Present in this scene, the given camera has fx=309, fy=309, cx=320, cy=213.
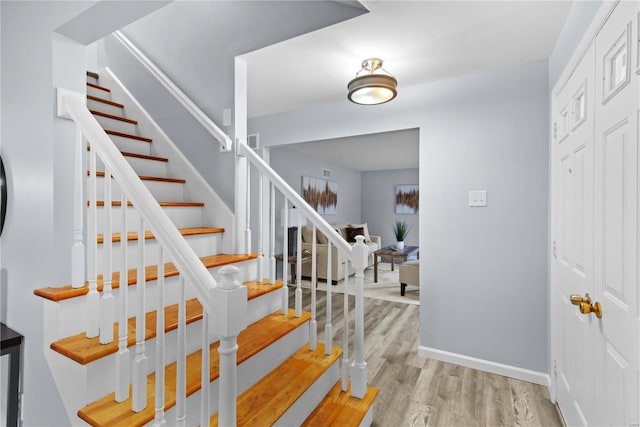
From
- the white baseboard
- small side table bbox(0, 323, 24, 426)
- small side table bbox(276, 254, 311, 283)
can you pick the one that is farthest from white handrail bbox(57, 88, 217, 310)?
small side table bbox(276, 254, 311, 283)

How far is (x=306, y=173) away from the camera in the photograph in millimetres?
5973

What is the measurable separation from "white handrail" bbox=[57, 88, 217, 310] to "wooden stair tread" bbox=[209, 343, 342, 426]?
2.56 feet

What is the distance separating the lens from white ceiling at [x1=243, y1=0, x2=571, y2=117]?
1.67 meters

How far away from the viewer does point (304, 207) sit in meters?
1.96

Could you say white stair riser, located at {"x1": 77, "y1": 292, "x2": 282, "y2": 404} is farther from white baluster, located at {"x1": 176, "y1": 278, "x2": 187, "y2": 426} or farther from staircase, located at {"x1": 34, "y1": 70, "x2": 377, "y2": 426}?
white baluster, located at {"x1": 176, "y1": 278, "x2": 187, "y2": 426}

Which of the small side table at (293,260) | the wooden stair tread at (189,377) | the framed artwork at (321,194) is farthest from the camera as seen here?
the framed artwork at (321,194)

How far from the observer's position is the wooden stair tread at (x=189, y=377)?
43.0 inches

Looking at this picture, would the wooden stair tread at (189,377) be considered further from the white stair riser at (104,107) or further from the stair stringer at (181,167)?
the white stair riser at (104,107)

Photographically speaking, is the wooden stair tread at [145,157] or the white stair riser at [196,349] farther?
the wooden stair tread at [145,157]

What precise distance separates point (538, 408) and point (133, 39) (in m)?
4.16

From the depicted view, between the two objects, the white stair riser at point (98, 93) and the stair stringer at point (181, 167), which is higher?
the white stair riser at point (98, 93)

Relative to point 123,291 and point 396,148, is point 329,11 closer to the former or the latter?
point 123,291

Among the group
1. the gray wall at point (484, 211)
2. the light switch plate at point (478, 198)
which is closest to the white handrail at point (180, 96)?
the gray wall at point (484, 211)

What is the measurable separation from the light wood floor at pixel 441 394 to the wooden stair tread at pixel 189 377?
0.82 meters
